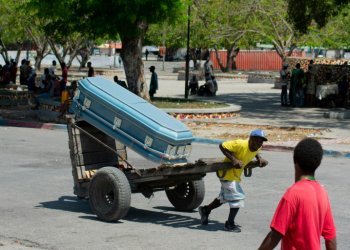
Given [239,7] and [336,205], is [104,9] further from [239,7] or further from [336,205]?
[239,7]

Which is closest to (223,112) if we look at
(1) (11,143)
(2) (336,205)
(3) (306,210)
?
(1) (11,143)

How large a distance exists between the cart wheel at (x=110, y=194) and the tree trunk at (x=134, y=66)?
16256mm

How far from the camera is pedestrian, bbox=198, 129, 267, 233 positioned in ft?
33.1

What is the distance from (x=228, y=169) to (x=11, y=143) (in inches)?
416

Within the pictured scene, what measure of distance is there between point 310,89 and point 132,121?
21945 mm

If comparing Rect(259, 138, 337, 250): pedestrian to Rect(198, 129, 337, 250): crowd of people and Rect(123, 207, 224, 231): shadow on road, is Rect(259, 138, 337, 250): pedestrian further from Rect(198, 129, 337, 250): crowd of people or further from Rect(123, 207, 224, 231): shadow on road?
Rect(123, 207, 224, 231): shadow on road

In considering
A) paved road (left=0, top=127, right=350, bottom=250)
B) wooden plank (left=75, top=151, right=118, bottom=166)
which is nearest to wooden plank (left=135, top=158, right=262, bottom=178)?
paved road (left=0, top=127, right=350, bottom=250)

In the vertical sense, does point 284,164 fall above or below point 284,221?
below

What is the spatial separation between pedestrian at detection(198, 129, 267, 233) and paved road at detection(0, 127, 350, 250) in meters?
0.24

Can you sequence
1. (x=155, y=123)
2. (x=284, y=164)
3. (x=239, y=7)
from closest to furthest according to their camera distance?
1. (x=155, y=123)
2. (x=284, y=164)
3. (x=239, y=7)

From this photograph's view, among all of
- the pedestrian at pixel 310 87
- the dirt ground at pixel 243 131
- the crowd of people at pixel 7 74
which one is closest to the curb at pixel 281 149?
the dirt ground at pixel 243 131

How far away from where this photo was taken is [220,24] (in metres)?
50.6

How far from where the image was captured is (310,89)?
106 feet

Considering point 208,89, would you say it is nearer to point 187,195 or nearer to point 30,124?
point 30,124
